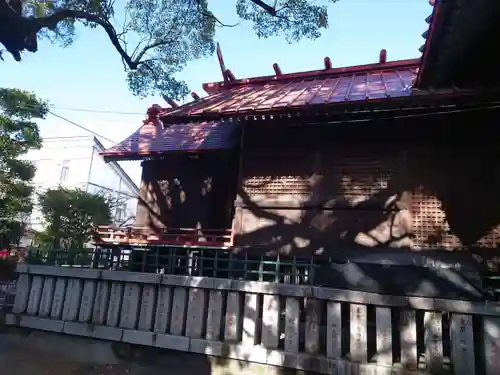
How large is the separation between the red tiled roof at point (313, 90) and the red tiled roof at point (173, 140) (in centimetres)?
107

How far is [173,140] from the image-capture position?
948 cm

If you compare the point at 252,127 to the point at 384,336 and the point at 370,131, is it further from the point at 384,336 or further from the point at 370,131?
the point at 384,336

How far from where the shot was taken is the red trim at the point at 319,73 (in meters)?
9.69

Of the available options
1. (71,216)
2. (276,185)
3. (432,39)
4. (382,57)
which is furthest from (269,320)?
(71,216)

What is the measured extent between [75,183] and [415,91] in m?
29.1

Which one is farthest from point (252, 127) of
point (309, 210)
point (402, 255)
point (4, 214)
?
point (4, 214)

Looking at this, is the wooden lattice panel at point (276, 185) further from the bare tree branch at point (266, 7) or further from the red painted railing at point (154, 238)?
the bare tree branch at point (266, 7)

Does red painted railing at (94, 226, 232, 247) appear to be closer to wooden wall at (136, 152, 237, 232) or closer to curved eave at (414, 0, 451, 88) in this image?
wooden wall at (136, 152, 237, 232)

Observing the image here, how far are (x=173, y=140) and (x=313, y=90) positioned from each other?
4131 mm

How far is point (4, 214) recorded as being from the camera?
47.3 feet

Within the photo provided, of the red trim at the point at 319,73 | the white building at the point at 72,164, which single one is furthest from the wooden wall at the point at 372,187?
the white building at the point at 72,164

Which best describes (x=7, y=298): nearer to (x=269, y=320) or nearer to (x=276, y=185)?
(x=269, y=320)

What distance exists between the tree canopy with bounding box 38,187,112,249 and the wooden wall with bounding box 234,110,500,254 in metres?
7.82

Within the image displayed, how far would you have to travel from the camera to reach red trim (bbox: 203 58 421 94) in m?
9.69
